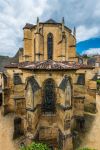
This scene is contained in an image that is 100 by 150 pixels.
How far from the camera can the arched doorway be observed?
56.6 feet

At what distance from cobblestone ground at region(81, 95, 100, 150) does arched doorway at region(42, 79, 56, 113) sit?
4831 mm

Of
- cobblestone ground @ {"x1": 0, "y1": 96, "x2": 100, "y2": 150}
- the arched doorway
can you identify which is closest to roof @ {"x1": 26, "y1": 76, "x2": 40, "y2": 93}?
the arched doorway

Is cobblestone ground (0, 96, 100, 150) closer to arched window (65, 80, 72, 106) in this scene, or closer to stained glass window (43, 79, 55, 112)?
stained glass window (43, 79, 55, 112)

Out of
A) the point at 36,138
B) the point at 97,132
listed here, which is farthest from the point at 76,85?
the point at 36,138

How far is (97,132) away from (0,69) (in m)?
41.0

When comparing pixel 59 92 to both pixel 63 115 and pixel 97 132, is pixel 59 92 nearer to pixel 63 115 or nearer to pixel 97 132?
pixel 63 115

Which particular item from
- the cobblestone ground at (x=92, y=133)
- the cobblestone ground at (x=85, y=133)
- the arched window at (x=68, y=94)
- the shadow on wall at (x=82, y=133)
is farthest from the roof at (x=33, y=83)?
the cobblestone ground at (x=92, y=133)

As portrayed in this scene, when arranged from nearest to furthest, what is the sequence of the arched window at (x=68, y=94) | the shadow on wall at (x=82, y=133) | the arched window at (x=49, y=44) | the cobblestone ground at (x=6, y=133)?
the arched window at (x=68, y=94) → the cobblestone ground at (x=6, y=133) → the shadow on wall at (x=82, y=133) → the arched window at (x=49, y=44)

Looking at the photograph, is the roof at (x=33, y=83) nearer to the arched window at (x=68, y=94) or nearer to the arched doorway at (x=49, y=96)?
the arched doorway at (x=49, y=96)

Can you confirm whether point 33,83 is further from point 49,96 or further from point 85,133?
point 85,133

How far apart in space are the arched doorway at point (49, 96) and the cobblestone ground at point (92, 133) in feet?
15.9

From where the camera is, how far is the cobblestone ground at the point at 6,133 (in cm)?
1746

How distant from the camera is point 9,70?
83.8 feet

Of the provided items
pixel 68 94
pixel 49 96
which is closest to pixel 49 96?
pixel 49 96
